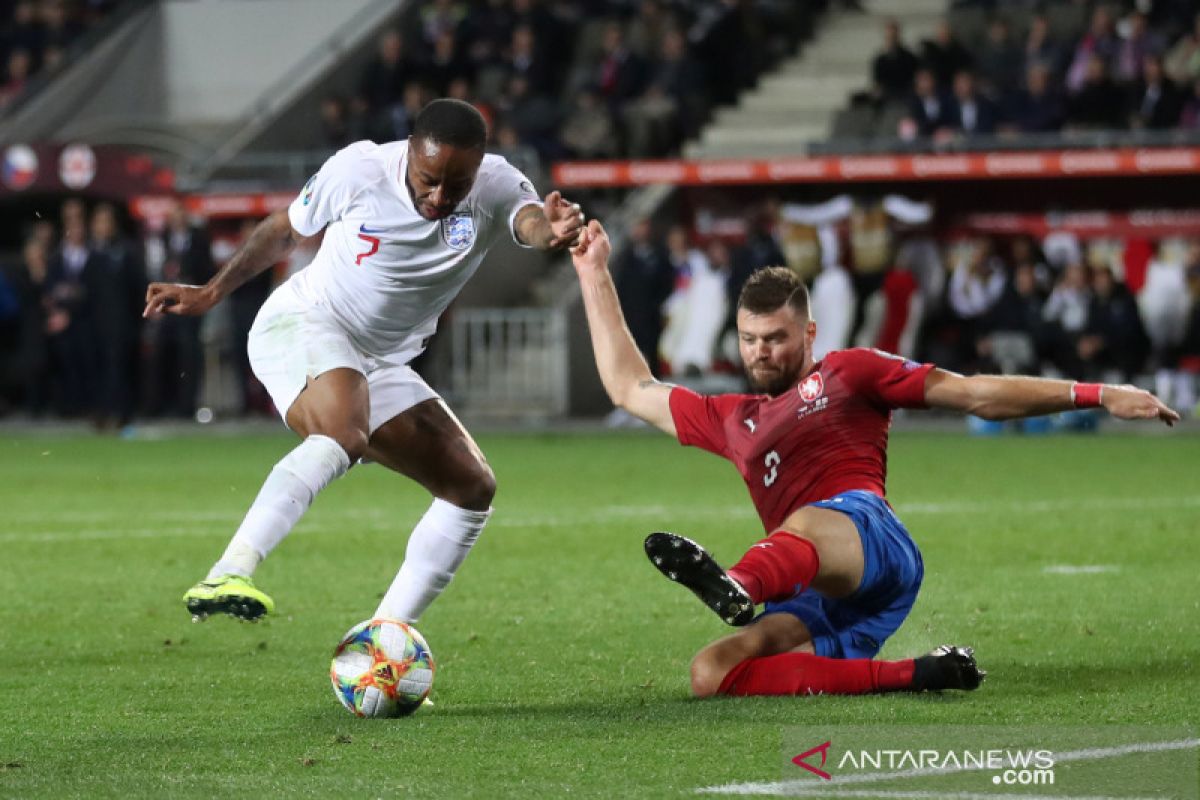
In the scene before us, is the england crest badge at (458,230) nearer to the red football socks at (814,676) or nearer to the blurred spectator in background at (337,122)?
the red football socks at (814,676)

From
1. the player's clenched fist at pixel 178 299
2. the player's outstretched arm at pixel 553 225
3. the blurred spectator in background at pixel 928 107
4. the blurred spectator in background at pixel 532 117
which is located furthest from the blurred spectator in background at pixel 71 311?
the player's outstretched arm at pixel 553 225

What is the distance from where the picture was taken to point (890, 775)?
517 centimetres

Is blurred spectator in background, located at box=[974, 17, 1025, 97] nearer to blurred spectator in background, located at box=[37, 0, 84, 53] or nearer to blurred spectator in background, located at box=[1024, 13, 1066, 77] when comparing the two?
blurred spectator in background, located at box=[1024, 13, 1066, 77]

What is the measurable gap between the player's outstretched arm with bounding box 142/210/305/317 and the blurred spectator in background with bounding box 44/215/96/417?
16217mm

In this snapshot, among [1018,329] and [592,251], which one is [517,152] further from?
[592,251]

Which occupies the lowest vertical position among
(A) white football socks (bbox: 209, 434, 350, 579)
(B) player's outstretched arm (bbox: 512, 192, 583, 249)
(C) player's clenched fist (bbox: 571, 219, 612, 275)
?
(A) white football socks (bbox: 209, 434, 350, 579)

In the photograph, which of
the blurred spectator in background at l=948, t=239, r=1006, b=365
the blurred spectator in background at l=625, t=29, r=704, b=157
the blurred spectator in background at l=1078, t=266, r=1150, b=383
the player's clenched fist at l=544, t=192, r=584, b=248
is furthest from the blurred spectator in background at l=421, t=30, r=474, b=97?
the player's clenched fist at l=544, t=192, r=584, b=248

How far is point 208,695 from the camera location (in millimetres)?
6820

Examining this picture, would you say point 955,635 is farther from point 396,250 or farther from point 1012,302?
point 1012,302

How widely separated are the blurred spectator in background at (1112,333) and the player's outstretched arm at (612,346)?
1526 cm

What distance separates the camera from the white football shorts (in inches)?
273

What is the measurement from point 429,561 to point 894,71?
58.9ft

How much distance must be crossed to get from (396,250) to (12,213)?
2202 cm

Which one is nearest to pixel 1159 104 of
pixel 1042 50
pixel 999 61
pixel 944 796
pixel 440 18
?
pixel 1042 50
